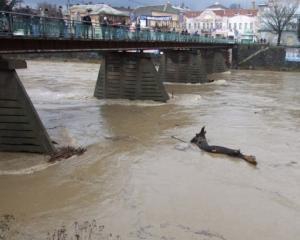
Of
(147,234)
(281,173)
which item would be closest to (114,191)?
(147,234)

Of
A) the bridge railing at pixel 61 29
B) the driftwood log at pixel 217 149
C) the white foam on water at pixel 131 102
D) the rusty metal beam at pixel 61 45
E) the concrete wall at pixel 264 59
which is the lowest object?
the concrete wall at pixel 264 59

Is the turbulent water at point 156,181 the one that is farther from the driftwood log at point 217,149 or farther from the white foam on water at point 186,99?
the white foam on water at point 186,99

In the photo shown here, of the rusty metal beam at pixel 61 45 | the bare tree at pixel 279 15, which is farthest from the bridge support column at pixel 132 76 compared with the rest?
the bare tree at pixel 279 15

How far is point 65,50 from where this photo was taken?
75.2 ft

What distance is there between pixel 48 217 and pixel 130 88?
Result: 23324 millimetres

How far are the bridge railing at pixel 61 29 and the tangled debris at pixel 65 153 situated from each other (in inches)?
171

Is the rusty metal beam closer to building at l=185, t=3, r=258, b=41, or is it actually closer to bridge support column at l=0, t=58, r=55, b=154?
bridge support column at l=0, t=58, r=55, b=154

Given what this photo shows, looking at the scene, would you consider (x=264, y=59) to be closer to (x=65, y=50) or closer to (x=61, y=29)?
(x=65, y=50)

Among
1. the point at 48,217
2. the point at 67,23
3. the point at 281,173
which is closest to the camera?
the point at 48,217

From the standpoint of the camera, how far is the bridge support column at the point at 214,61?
69.6m

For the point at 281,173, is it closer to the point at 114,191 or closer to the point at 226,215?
the point at 226,215

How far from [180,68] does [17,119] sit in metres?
36.3

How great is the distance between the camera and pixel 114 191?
15.4 meters

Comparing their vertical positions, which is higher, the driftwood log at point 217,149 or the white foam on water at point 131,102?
the driftwood log at point 217,149
